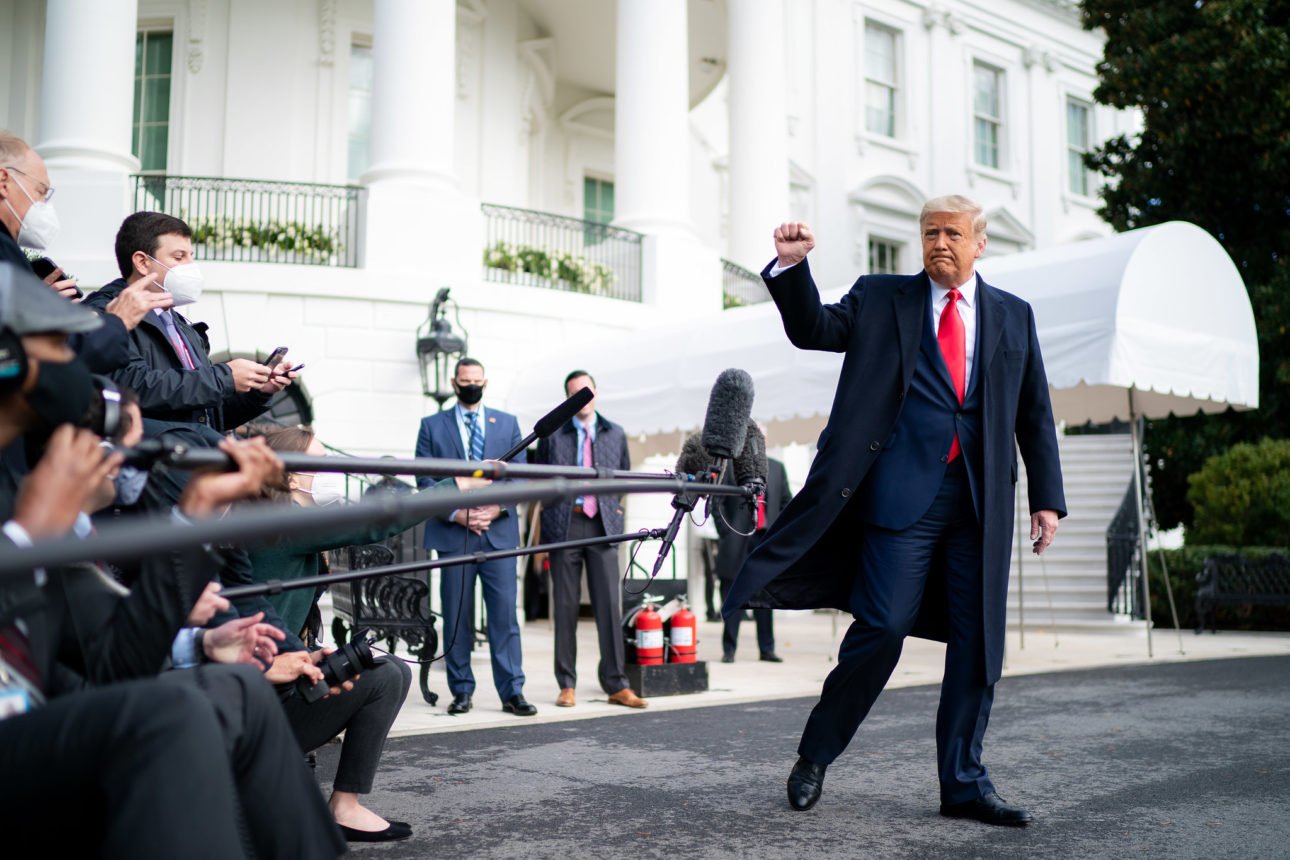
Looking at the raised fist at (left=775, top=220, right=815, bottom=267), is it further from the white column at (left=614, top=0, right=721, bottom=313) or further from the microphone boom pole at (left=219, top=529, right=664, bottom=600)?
the white column at (left=614, top=0, right=721, bottom=313)

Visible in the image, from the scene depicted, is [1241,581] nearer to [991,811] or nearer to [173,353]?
[991,811]

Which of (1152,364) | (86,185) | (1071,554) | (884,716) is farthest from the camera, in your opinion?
Result: (1071,554)

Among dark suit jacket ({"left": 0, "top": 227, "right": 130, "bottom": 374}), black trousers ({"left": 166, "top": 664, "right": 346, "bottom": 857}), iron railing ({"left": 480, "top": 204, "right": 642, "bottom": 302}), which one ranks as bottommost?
black trousers ({"left": 166, "top": 664, "right": 346, "bottom": 857})

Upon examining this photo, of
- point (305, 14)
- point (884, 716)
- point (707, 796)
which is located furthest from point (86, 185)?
point (707, 796)

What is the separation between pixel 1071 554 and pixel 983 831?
13.2 metres

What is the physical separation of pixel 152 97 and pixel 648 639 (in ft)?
42.0

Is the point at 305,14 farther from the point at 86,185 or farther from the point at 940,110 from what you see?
the point at 940,110

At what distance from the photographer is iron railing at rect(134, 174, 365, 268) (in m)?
14.8

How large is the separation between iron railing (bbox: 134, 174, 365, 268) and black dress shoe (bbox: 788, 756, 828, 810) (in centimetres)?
1154

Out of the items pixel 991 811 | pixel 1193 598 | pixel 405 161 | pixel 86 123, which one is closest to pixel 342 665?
pixel 991 811

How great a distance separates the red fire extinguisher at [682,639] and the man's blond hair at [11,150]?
18.1ft

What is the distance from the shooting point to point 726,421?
3.72 m

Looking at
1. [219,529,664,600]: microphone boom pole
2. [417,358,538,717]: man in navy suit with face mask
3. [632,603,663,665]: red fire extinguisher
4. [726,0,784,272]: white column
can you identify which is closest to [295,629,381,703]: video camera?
[219,529,664,600]: microphone boom pole

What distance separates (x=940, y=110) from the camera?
26391mm
